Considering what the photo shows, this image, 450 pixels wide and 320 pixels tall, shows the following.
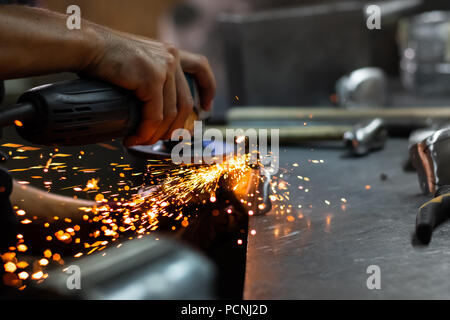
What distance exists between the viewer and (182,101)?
915 millimetres

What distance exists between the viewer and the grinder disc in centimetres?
98

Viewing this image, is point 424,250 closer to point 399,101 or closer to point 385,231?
point 385,231

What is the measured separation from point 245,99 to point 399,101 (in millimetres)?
720

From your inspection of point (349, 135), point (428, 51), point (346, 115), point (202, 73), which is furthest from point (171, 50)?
point (428, 51)

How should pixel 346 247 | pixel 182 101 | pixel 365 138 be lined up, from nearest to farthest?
pixel 346 247, pixel 182 101, pixel 365 138

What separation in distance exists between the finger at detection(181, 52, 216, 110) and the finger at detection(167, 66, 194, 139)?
7 centimetres

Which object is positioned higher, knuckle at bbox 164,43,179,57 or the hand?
knuckle at bbox 164,43,179,57

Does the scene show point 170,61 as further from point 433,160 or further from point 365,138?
point 365,138

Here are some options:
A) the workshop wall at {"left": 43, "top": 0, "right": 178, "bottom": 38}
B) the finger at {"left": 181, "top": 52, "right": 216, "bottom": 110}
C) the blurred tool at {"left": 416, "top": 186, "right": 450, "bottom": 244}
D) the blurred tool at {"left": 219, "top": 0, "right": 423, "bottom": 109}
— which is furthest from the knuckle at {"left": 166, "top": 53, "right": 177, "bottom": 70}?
the workshop wall at {"left": 43, "top": 0, "right": 178, "bottom": 38}

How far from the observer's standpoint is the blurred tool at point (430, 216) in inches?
26.3

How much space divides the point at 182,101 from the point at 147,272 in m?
0.36

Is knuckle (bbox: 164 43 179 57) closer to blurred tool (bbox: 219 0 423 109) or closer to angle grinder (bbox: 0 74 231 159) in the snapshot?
angle grinder (bbox: 0 74 231 159)

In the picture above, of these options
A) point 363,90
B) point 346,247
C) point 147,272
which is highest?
point 363,90
